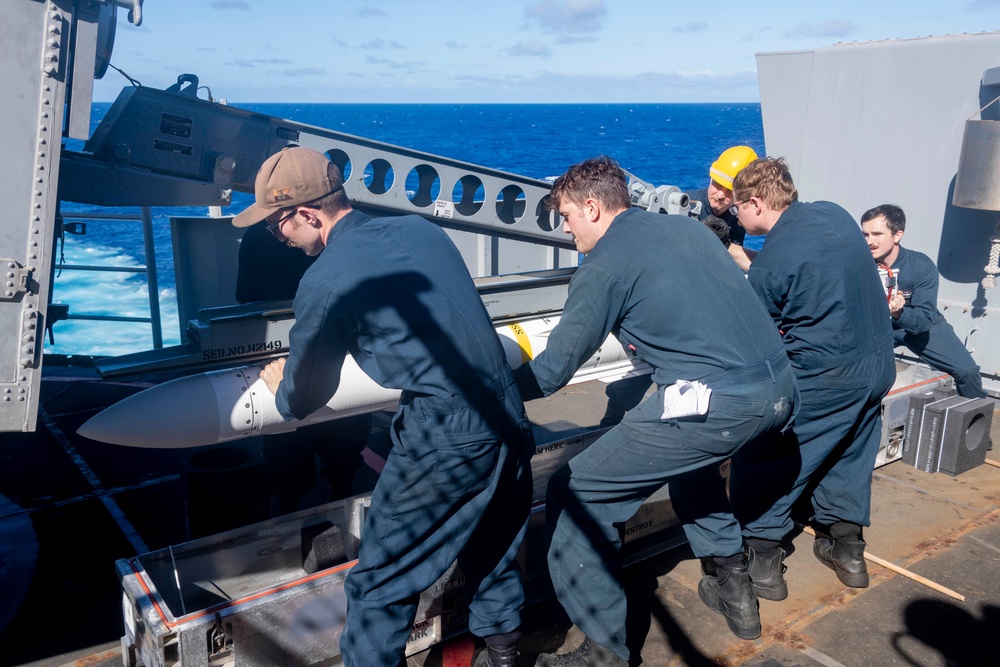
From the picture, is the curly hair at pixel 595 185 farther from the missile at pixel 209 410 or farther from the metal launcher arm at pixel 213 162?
the metal launcher arm at pixel 213 162

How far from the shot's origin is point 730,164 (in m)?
5.61

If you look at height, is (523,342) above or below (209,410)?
above

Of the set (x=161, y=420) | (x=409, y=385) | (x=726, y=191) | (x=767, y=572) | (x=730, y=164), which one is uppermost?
(x=730, y=164)

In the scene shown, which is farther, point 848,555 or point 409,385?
point 848,555

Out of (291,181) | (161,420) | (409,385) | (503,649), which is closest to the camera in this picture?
(409,385)

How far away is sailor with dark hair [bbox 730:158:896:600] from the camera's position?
12.9 feet

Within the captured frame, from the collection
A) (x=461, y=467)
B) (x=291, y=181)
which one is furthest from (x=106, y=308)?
(x=461, y=467)

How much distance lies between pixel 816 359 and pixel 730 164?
6.68 feet

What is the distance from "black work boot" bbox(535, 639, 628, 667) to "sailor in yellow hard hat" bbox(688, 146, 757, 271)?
2.68 meters

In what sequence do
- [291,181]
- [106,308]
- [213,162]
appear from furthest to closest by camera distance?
[106,308]
[213,162]
[291,181]

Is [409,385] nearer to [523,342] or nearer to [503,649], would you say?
[503,649]

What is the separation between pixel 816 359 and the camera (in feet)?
13.3

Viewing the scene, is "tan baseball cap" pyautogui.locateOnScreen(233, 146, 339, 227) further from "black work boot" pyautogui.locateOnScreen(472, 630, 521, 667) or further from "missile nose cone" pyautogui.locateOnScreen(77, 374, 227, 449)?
"black work boot" pyautogui.locateOnScreen(472, 630, 521, 667)

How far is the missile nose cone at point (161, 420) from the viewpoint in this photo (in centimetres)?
439
